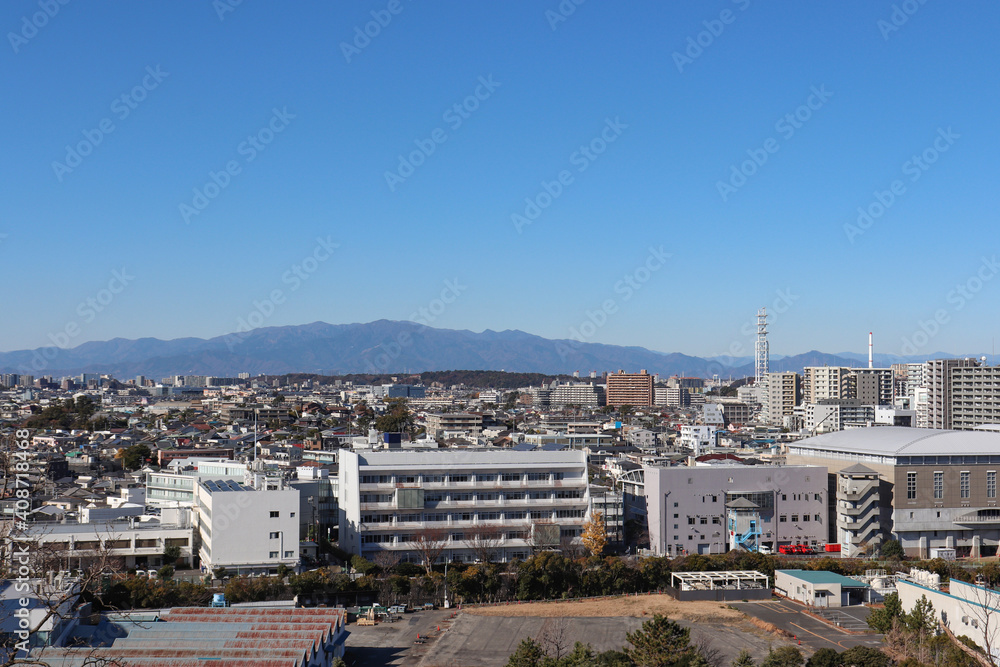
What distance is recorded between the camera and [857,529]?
21156mm

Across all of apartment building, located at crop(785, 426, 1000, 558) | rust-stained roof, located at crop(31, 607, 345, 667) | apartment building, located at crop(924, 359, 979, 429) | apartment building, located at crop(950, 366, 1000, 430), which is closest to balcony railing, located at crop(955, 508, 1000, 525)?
apartment building, located at crop(785, 426, 1000, 558)

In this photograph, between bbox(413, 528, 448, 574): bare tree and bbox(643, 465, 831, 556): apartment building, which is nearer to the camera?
bbox(413, 528, 448, 574): bare tree

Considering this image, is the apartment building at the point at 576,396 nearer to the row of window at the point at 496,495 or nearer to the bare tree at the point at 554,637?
the row of window at the point at 496,495

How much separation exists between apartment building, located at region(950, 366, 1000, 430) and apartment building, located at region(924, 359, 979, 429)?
0.29m

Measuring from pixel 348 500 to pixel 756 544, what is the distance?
9065 millimetres

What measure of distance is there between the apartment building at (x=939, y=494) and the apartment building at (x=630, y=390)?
68.3 meters

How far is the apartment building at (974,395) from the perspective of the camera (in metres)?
46.3

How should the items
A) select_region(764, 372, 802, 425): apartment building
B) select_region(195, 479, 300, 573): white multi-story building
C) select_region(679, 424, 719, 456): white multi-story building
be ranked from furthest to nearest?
select_region(764, 372, 802, 425): apartment building → select_region(679, 424, 719, 456): white multi-story building → select_region(195, 479, 300, 573): white multi-story building

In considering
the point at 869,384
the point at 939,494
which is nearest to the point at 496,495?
the point at 939,494

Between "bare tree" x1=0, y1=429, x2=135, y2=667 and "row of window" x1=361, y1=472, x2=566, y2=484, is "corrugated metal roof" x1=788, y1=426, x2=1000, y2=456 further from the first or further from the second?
"bare tree" x1=0, y1=429, x2=135, y2=667

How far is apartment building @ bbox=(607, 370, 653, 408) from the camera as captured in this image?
90.6 metres

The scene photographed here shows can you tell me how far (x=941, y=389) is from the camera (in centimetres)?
4900

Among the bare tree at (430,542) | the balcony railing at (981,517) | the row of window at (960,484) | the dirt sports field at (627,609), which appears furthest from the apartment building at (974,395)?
the bare tree at (430,542)

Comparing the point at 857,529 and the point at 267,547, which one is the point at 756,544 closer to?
the point at 857,529
